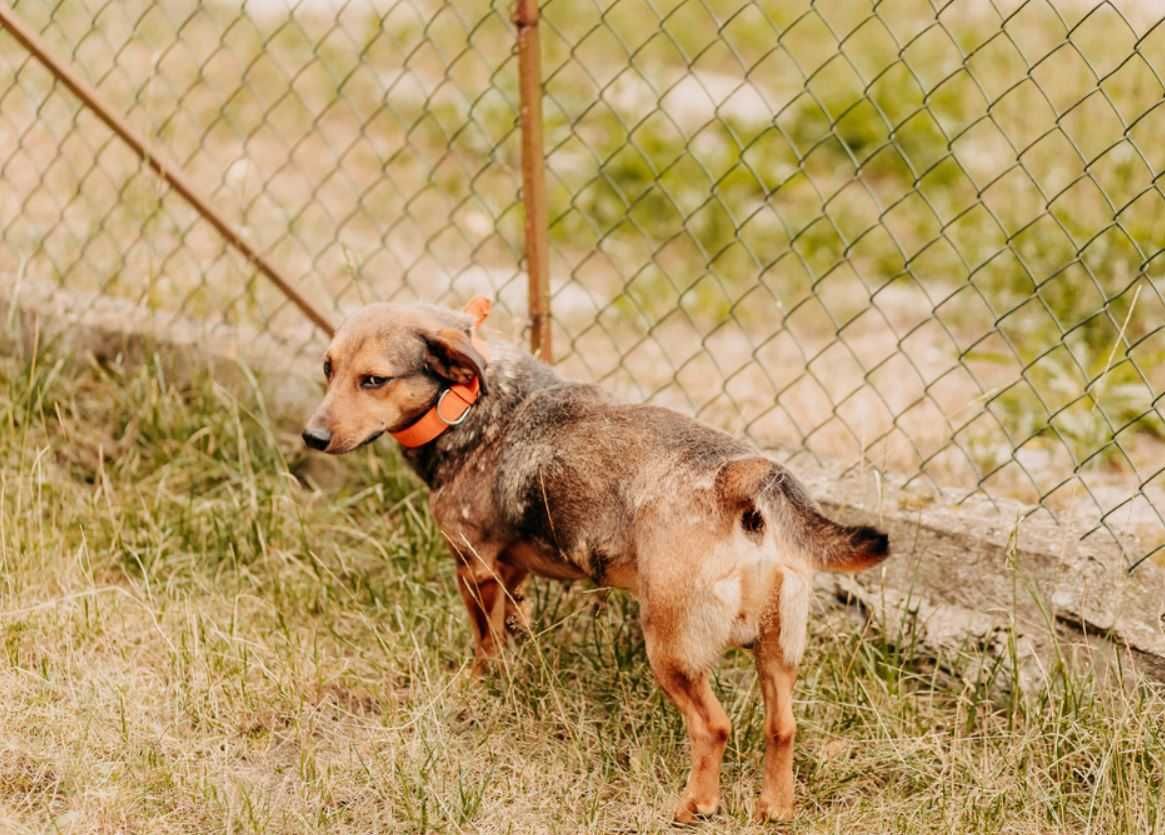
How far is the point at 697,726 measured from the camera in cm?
324

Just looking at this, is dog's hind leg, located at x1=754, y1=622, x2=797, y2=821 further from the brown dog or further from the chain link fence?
the chain link fence

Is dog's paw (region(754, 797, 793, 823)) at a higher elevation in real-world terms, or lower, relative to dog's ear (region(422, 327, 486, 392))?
lower

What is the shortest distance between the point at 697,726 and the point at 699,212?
151 inches

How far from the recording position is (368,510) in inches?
179

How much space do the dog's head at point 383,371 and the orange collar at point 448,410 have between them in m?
A: 0.02

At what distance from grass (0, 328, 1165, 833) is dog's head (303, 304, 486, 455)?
2.00 ft

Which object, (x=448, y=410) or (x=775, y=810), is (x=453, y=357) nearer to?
(x=448, y=410)

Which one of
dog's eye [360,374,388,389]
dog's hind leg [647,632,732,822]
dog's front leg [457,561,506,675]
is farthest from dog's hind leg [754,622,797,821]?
dog's eye [360,374,388,389]

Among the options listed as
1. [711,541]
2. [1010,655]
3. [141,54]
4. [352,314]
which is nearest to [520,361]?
[352,314]

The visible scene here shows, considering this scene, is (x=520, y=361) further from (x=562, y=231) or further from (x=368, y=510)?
(x=562, y=231)

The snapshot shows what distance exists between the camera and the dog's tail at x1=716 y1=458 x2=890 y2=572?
10.1 feet

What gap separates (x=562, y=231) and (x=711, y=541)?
3.73 m

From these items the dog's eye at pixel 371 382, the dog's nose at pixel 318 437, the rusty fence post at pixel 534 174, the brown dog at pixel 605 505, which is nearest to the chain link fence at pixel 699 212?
the rusty fence post at pixel 534 174

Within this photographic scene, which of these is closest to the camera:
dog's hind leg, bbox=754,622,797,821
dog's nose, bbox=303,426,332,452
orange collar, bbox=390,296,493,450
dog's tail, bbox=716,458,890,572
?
dog's tail, bbox=716,458,890,572
